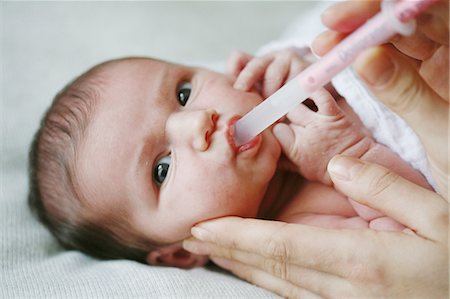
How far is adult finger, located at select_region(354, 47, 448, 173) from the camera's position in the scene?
0.75 m

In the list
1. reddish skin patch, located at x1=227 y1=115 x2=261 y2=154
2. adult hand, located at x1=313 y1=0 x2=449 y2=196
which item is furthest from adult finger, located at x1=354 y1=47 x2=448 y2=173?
reddish skin patch, located at x1=227 y1=115 x2=261 y2=154

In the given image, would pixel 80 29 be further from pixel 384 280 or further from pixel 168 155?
pixel 384 280

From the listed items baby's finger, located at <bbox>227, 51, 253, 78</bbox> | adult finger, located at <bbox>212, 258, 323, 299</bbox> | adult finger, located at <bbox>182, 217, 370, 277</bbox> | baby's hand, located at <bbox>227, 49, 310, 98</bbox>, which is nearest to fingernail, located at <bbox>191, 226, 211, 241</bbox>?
adult finger, located at <bbox>182, 217, 370, 277</bbox>

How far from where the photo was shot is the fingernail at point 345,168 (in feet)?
3.02

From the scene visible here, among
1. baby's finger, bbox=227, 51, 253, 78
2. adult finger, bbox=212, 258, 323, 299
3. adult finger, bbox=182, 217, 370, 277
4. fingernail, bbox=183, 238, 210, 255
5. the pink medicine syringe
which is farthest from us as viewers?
baby's finger, bbox=227, 51, 253, 78

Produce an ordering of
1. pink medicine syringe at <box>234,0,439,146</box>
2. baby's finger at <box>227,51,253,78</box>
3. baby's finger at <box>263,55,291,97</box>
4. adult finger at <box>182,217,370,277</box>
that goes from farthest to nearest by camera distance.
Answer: baby's finger at <box>227,51,253,78</box>
baby's finger at <box>263,55,291,97</box>
adult finger at <box>182,217,370,277</box>
pink medicine syringe at <box>234,0,439,146</box>

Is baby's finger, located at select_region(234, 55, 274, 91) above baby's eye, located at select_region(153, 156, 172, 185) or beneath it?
above

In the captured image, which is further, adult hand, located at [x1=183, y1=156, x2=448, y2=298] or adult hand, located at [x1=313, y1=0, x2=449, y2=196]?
adult hand, located at [x1=183, y1=156, x2=448, y2=298]

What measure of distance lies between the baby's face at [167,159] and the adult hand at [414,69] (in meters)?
0.34

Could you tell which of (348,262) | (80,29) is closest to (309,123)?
(348,262)

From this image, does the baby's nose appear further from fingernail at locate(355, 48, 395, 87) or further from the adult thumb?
fingernail at locate(355, 48, 395, 87)

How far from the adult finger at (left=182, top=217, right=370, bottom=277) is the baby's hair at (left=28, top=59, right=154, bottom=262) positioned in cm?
24

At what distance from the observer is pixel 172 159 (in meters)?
1.16

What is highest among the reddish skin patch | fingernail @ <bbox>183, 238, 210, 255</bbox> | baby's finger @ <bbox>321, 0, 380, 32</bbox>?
baby's finger @ <bbox>321, 0, 380, 32</bbox>
